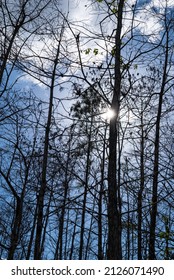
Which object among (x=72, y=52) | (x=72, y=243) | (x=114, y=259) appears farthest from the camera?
(x=72, y=243)

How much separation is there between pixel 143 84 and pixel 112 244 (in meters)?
5.92

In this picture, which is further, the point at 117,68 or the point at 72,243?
the point at 72,243

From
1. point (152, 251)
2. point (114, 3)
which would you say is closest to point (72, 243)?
point (152, 251)

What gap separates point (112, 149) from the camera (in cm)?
305

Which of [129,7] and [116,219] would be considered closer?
[116,219]

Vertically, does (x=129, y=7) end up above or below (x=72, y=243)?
above

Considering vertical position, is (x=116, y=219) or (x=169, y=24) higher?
(x=169, y=24)
